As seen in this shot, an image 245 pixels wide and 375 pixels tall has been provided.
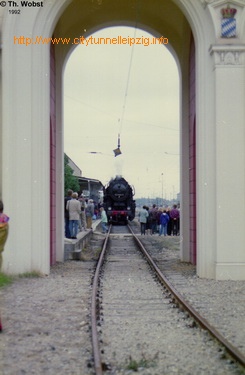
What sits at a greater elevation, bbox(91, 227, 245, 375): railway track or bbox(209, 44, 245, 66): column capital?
bbox(209, 44, 245, 66): column capital

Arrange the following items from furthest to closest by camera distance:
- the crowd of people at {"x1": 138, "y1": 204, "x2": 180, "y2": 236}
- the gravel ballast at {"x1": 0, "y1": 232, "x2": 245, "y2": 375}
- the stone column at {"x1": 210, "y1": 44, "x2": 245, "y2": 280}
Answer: the crowd of people at {"x1": 138, "y1": 204, "x2": 180, "y2": 236} → the stone column at {"x1": 210, "y1": 44, "x2": 245, "y2": 280} → the gravel ballast at {"x1": 0, "y1": 232, "x2": 245, "y2": 375}

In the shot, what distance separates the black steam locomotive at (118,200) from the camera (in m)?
46.8

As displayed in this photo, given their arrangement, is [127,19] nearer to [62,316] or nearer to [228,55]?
[228,55]

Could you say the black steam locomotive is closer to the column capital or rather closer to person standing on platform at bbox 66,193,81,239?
person standing on platform at bbox 66,193,81,239

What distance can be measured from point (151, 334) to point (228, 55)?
7.29m

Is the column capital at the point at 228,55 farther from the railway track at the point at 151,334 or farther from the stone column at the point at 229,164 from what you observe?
the railway track at the point at 151,334

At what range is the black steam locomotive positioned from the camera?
46781mm

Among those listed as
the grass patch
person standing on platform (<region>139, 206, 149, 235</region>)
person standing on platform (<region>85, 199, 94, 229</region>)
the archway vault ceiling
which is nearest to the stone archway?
the archway vault ceiling

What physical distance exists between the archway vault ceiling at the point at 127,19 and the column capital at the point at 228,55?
12.5 feet

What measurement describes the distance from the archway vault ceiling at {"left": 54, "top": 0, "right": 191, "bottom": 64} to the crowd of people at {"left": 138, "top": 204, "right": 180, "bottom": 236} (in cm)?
1388

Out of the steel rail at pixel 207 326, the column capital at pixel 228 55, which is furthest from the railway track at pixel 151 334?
the column capital at pixel 228 55

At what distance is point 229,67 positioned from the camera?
13.3 m

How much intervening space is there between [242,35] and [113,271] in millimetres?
6120

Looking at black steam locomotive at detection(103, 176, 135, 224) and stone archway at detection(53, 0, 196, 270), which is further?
black steam locomotive at detection(103, 176, 135, 224)
